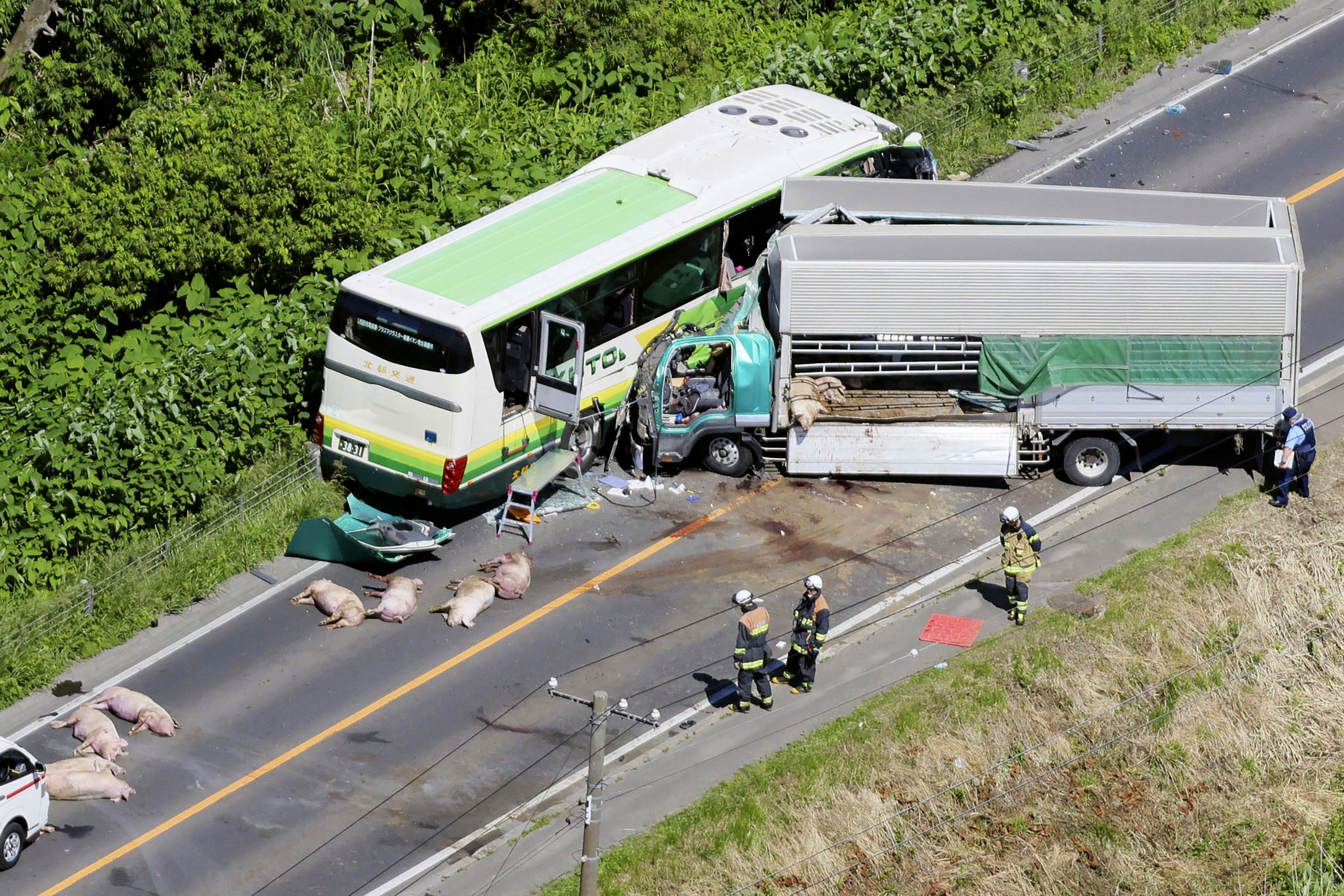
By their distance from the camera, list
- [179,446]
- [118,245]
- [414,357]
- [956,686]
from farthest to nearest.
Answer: [118,245] < [179,446] < [414,357] < [956,686]

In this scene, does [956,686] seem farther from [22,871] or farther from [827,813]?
[22,871]

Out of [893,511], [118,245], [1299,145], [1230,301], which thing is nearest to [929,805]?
[893,511]

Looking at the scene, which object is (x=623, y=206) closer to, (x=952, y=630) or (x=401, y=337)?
(x=401, y=337)

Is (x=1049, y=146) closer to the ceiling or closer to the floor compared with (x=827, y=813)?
closer to the ceiling

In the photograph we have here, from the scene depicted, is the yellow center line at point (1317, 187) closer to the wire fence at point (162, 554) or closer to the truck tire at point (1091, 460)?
the truck tire at point (1091, 460)

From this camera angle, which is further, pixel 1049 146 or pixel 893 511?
pixel 1049 146

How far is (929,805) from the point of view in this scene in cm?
1652

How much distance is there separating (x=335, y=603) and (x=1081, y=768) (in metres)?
8.36

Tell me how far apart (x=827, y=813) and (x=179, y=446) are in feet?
31.2

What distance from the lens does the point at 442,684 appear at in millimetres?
18406

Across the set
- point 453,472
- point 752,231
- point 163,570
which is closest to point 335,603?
point 453,472

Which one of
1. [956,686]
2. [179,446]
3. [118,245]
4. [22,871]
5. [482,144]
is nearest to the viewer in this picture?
[22,871]

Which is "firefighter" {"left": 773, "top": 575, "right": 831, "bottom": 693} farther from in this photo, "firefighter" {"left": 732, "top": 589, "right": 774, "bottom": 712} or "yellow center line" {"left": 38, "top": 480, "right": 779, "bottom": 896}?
"yellow center line" {"left": 38, "top": 480, "right": 779, "bottom": 896}

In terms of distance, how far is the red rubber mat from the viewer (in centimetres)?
1875
